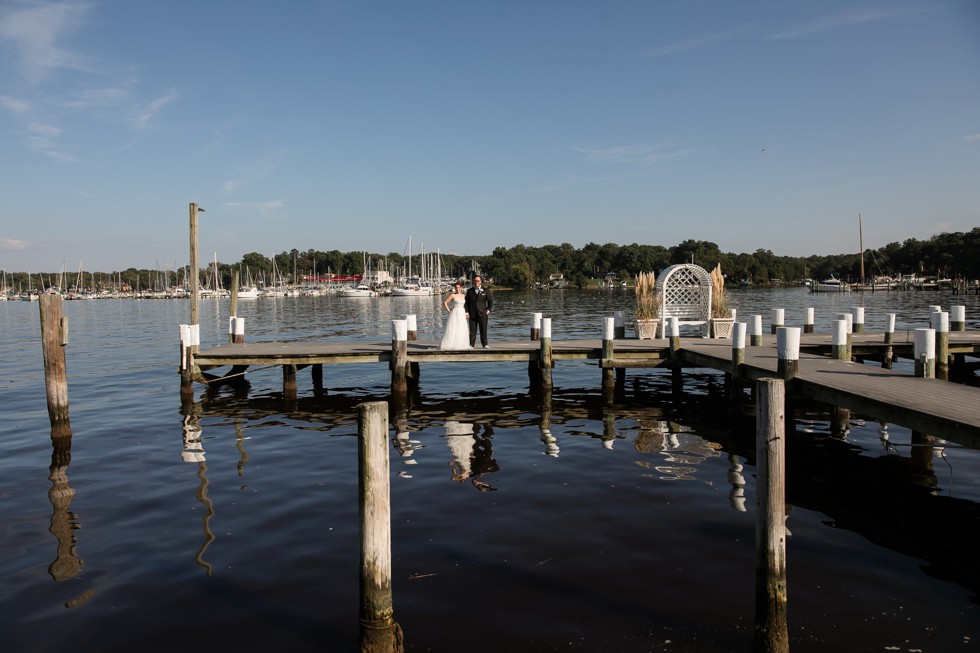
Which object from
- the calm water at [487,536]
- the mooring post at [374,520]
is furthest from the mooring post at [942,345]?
the mooring post at [374,520]

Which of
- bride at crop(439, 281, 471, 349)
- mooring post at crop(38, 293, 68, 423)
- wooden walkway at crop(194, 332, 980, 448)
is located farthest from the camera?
bride at crop(439, 281, 471, 349)

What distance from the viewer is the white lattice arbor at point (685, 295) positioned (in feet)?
68.3

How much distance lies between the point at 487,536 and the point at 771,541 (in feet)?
11.7

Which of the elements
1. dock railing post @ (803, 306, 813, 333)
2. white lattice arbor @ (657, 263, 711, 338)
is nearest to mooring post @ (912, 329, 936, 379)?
dock railing post @ (803, 306, 813, 333)

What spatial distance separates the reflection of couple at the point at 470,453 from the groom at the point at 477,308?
147 inches

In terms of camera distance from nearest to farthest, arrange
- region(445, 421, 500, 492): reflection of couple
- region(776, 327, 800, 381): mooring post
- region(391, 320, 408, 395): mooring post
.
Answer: region(445, 421, 500, 492): reflection of couple, region(776, 327, 800, 381): mooring post, region(391, 320, 408, 395): mooring post

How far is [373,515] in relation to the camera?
17.9 feet

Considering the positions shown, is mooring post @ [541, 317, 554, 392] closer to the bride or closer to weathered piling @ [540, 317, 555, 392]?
weathered piling @ [540, 317, 555, 392]

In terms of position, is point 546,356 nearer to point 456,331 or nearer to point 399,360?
point 456,331

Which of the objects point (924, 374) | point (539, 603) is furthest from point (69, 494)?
A: point (924, 374)

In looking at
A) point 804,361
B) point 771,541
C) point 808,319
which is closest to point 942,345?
point 804,361

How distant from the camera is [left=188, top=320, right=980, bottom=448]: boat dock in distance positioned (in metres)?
10.4

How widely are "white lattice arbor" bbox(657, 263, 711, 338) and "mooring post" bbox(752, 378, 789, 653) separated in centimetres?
1508

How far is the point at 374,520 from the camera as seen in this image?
17.8ft
